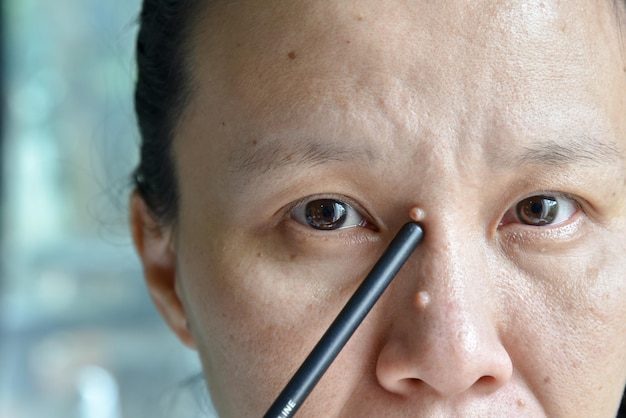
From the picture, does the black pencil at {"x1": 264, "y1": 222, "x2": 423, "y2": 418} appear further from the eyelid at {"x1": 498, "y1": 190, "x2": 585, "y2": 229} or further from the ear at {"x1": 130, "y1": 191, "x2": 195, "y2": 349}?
the ear at {"x1": 130, "y1": 191, "x2": 195, "y2": 349}

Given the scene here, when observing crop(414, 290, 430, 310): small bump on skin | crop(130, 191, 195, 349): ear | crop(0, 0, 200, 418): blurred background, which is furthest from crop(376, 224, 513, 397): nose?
crop(0, 0, 200, 418): blurred background

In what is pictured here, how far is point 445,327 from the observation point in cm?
67

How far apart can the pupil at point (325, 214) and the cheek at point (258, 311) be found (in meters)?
0.04

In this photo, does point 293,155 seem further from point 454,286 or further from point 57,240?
point 57,240

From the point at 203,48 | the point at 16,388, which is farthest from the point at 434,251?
the point at 16,388

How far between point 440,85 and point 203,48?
0.81 ft

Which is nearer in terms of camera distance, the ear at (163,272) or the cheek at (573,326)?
the cheek at (573,326)

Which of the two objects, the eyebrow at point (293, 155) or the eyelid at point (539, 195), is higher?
the eyelid at point (539, 195)

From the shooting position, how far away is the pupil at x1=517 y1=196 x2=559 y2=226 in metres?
0.74

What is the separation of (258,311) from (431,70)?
25cm

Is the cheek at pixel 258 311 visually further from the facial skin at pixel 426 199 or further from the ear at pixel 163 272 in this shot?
the ear at pixel 163 272

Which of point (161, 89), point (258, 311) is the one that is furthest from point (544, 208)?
point (161, 89)

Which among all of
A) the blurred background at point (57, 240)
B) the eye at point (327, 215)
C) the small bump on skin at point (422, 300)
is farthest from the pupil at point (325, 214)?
the blurred background at point (57, 240)

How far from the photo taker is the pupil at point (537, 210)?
744 millimetres
